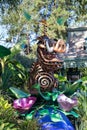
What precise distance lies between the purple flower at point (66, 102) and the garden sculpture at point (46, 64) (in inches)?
20.0

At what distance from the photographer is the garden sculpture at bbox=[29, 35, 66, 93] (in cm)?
793

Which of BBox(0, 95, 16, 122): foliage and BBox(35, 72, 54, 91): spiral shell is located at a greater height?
BBox(35, 72, 54, 91): spiral shell

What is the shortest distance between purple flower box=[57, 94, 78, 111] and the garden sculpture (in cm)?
51

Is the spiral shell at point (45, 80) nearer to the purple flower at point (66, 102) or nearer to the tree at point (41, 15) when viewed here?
the purple flower at point (66, 102)

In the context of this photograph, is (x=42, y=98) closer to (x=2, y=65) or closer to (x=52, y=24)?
(x=2, y=65)

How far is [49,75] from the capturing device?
7.98m

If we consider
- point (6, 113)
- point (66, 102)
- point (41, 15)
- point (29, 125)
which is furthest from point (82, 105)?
point (41, 15)

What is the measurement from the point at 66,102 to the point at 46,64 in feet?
3.33

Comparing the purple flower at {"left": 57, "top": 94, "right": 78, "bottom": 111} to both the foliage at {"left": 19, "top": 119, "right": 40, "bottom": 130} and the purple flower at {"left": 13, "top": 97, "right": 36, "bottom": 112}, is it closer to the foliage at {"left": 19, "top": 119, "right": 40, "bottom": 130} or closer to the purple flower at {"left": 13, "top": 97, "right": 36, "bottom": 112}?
the purple flower at {"left": 13, "top": 97, "right": 36, "bottom": 112}

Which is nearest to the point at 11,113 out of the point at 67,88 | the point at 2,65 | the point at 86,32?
the point at 67,88

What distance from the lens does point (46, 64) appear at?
8.01m

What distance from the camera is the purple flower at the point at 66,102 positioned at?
755cm

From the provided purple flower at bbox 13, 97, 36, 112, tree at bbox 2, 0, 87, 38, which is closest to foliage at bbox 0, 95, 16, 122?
purple flower at bbox 13, 97, 36, 112

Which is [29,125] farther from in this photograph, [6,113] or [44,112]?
[44,112]
